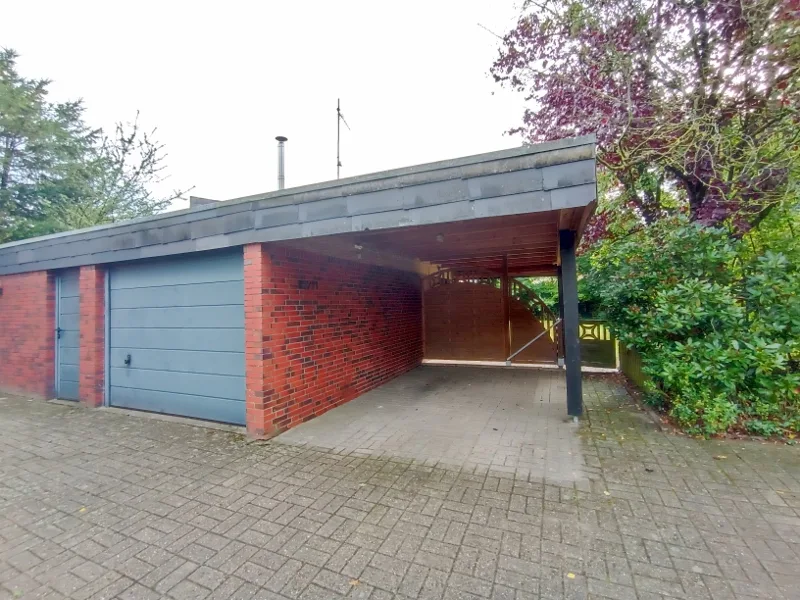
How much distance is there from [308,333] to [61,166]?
14.0 m

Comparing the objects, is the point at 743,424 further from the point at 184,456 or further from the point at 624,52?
the point at 184,456

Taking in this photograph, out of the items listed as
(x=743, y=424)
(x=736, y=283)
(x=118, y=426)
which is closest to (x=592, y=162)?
(x=736, y=283)

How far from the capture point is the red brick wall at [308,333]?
401 cm

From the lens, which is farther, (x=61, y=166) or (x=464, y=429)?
(x=61, y=166)

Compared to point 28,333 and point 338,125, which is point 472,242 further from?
point 28,333

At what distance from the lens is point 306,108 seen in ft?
35.7

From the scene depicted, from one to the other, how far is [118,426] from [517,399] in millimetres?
5317

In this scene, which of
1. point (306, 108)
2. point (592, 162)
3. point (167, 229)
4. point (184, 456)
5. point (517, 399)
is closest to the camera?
point (592, 162)

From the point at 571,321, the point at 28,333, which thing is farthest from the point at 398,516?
the point at 28,333

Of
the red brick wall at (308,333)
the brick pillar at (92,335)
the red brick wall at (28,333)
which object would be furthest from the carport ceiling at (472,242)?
the red brick wall at (28,333)

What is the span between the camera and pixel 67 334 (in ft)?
19.2

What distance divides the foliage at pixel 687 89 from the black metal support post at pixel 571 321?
2.06m

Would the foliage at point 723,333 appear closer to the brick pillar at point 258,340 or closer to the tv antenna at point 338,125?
the brick pillar at point 258,340

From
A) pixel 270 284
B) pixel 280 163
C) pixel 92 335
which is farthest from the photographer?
pixel 280 163
